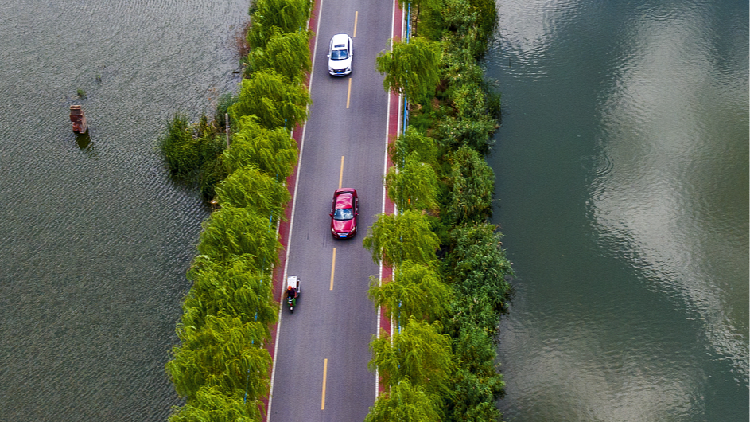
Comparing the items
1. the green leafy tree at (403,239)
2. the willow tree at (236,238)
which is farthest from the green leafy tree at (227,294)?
the green leafy tree at (403,239)

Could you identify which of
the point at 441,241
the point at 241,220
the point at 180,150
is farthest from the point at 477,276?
the point at 180,150

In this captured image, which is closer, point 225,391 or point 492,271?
point 225,391

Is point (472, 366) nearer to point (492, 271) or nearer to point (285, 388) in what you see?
point (492, 271)

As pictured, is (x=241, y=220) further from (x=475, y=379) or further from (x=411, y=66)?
(x=411, y=66)

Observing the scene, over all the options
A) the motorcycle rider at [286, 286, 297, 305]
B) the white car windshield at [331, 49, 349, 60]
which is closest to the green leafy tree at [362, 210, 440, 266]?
the motorcycle rider at [286, 286, 297, 305]

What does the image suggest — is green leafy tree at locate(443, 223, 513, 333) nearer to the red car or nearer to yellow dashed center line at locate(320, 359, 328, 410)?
the red car

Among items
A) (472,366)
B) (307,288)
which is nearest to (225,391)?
(307,288)
